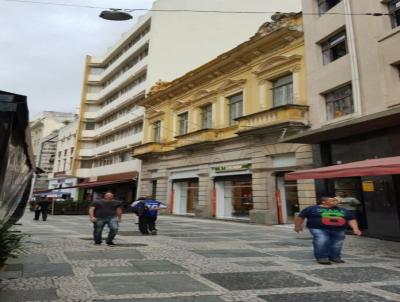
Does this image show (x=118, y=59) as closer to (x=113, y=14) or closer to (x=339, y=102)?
(x=339, y=102)

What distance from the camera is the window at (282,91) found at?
63.7ft

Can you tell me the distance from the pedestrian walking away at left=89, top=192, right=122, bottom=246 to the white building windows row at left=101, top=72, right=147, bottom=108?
27.9 meters

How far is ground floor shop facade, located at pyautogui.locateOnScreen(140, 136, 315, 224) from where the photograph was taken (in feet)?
60.7

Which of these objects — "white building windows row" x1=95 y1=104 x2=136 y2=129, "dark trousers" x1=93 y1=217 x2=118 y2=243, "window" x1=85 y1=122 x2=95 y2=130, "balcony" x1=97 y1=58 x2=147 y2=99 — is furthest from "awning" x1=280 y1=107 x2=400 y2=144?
"window" x1=85 y1=122 x2=95 y2=130

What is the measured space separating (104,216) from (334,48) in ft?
43.0

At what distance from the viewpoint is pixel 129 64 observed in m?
42.7

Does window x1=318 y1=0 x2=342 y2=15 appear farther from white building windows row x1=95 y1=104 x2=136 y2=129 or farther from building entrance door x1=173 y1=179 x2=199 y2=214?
white building windows row x1=95 y1=104 x2=136 y2=129

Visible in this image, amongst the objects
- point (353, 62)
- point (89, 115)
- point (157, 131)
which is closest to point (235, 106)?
point (353, 62)

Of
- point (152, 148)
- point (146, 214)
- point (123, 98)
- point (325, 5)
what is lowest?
point (146, 214)

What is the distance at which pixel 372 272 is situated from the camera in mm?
7035

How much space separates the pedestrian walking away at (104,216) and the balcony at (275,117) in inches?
379

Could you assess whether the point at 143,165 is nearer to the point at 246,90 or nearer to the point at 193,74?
the point at 193,74

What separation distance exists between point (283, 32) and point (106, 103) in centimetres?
3282

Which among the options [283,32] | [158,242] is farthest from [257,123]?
[158,242]
